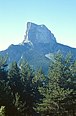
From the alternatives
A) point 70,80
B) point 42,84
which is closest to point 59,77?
point 70,80

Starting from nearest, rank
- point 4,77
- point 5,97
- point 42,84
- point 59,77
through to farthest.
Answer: point 5,97
point 59,77
point 4,77
point 42,84

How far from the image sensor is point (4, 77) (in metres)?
66.1

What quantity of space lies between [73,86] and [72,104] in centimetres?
381

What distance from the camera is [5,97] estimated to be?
2041 inches

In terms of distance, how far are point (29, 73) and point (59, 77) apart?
12.7 m

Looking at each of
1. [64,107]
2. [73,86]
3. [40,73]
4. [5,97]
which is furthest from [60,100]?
[40,73]

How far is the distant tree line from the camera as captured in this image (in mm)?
55050

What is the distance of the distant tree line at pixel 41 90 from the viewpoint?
181 feet

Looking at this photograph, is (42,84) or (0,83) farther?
(42,84)

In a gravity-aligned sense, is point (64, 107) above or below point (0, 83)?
below

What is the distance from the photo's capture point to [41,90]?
6266cm

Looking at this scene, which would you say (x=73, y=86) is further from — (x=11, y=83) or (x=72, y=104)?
(x=11, y=83)

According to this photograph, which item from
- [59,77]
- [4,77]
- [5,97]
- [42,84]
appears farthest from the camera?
[42,84]

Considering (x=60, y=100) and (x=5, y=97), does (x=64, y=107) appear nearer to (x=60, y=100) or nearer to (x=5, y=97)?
(x=60, y=100)
